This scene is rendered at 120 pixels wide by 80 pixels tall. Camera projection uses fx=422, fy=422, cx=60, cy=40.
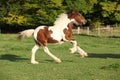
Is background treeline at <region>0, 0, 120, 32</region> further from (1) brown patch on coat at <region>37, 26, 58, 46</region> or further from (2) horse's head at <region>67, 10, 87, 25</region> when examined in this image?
(1) brown patch on coat at <region>37, 26, 58, 46</region>

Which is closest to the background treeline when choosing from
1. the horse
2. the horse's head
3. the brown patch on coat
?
the horse's head

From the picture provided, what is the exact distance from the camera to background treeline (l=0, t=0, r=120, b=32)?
5700 cm

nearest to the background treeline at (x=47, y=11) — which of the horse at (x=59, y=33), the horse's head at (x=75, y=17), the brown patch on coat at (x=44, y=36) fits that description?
the horse's head at (x=75, y=17)

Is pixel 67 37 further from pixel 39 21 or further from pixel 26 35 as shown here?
pixel 39 21

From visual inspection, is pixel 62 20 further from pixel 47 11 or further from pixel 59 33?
pixel 47 11

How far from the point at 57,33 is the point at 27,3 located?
41.7 meters

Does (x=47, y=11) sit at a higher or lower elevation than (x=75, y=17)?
lower

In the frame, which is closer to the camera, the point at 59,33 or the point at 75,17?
the point at 59,33

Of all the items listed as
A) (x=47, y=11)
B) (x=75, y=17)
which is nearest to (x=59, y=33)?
(x=75, y=17)

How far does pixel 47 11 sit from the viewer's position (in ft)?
188

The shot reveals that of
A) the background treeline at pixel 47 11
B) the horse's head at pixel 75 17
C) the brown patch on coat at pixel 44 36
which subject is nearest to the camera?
the brown patch on coat at pixel 44 36

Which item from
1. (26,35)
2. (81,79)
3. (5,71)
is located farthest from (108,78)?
(26,35)

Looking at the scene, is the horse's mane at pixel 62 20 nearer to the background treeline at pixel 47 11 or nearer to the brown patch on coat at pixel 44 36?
the brown patch on coat at pixel 44 36

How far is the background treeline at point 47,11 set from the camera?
57.0m
